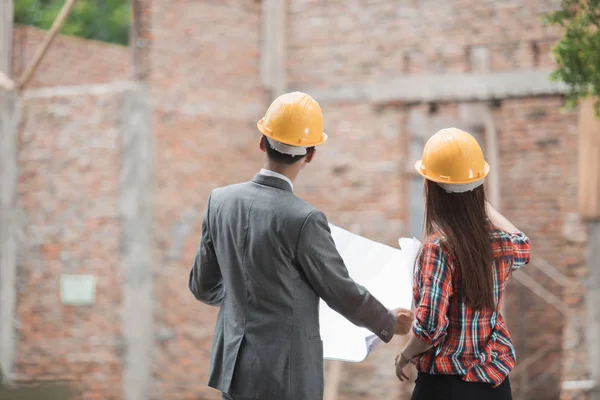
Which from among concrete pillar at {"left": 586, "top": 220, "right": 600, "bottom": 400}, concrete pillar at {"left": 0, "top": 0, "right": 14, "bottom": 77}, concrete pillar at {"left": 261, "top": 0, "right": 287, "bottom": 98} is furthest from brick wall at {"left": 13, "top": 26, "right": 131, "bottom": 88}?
concrete pillar at {"left": 586, "top": 220, "right": 600, "bottom": 400}

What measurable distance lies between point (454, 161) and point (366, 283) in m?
0.65

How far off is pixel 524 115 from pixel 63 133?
516cm

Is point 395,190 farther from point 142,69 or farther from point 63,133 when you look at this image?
point 63,133

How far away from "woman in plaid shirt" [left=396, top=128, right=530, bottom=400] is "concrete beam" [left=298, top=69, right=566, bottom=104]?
4.85 metres

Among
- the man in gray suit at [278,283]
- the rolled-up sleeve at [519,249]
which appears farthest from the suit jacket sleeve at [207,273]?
the rolled-up sleeve at [519,249]

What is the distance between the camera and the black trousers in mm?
2795

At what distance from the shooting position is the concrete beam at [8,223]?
26.3 ft

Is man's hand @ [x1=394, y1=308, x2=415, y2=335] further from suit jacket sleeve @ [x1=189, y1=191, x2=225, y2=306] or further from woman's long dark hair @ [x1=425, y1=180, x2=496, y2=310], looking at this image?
suit jacket sleeve @ [x1=189, y1=191, x2=225, y2=306]

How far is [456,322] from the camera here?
2.78 metres

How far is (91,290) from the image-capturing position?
25.5ft

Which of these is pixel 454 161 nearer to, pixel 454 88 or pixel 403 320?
pixel 403 320

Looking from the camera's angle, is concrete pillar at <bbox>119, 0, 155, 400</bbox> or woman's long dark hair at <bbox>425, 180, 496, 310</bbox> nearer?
woman's long dark hair at <bbox>425, 180, 496, 310</bbox>

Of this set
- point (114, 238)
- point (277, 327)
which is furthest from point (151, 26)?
point (277, 327)

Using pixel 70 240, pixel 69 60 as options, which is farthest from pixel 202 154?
pixel 69 60
